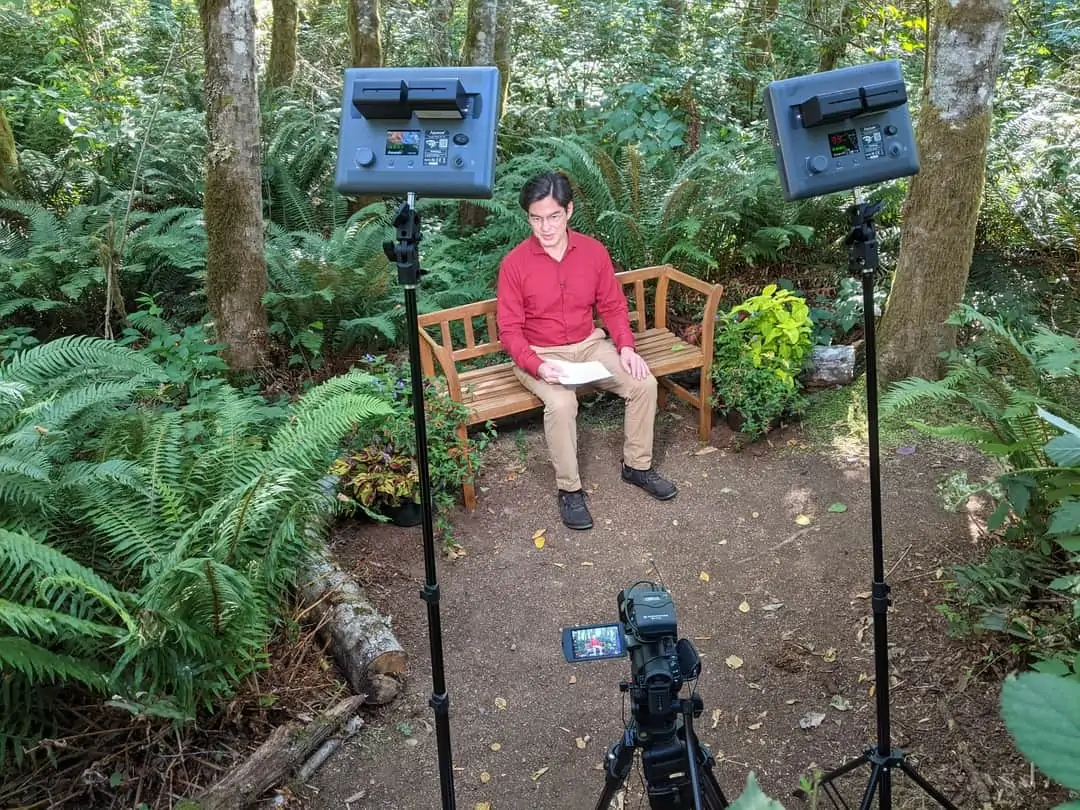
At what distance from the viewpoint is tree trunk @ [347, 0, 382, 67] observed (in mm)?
6864

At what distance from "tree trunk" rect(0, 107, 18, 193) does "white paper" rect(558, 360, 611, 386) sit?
4.48 m

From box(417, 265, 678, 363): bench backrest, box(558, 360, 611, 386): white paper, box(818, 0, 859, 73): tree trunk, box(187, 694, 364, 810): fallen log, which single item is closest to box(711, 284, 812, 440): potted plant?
Result: box(417, 265, 678, 363): bench backrest

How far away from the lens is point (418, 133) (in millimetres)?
1997

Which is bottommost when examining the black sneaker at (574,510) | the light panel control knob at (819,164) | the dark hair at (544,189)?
the black sneaker at (574,510)

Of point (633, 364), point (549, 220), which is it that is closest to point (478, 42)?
point (549, 220)

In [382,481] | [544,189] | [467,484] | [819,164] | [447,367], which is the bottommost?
[467,484]

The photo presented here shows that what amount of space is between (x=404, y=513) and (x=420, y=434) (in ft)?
5.39

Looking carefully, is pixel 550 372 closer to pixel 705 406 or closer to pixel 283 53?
pixel 705 406

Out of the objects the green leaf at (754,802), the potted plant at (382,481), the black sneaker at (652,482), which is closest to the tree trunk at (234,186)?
the potted plant at (382,481)

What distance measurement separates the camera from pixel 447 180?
6.44 ft

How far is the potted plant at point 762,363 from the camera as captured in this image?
4.03 m

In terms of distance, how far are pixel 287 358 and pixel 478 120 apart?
302 centimetres

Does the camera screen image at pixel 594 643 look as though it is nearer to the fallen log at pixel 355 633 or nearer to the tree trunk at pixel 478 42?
the fallen log at pixel 355 633

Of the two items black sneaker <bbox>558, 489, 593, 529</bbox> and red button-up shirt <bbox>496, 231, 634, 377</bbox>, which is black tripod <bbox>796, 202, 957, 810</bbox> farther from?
red button-up shirt <bbox>496, 231, 634, 377</bbox>
